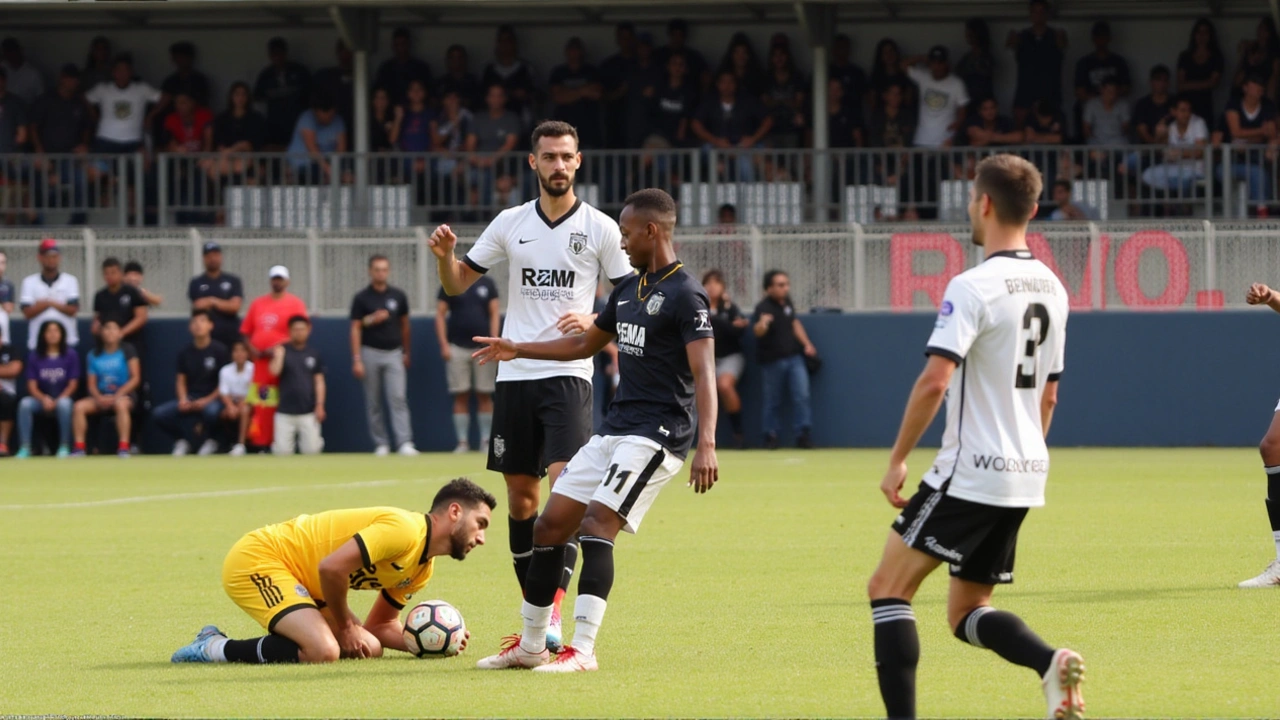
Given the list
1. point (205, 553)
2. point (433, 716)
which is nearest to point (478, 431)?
point (205, 553)

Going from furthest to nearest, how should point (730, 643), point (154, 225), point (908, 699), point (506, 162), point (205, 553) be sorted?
point (154, 225), point (506, 162), point (205, 553), point (730, 643), point (908, 699)

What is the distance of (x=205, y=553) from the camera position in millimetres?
11391

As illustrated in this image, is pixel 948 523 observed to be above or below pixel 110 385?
above

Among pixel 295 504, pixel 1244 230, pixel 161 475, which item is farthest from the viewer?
pixel 1244 230

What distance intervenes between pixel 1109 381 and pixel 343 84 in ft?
42.2

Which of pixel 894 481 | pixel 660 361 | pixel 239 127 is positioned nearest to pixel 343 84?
pixel 239 127

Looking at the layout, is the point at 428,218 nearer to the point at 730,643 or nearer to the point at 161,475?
the point at 161,475

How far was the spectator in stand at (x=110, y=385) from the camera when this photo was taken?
22516mm

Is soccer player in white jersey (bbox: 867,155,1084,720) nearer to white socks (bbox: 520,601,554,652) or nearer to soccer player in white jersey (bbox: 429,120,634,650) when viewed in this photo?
white socks (bbox: 520,601,554,652)

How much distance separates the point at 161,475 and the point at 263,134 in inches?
351

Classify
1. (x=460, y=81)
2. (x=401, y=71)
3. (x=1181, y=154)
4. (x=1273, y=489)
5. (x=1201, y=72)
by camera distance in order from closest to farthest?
(x=1273, y=489)
(x=1181, y=154)
(x=1201, y=72)
(x=460, y=81)
(x=401, y=71)

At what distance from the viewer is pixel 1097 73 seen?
82.8ft

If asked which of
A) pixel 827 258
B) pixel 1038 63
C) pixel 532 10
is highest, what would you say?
pixel 532 10

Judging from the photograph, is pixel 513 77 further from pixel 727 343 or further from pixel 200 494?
pixel 200 494
